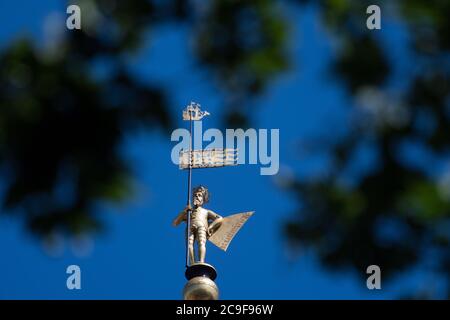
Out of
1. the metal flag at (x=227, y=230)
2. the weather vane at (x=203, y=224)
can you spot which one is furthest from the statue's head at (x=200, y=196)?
the metal flag at (x=227, y=230)

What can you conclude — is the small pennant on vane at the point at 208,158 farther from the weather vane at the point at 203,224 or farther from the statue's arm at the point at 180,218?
the statue's arm at the point at 180,218

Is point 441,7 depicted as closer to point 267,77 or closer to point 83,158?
point 267,77

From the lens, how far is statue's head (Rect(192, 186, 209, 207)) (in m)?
24.3

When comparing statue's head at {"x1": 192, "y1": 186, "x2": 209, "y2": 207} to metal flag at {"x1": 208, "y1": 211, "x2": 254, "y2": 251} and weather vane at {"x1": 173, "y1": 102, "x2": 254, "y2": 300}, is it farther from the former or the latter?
metal flag at {"x1": 208, "y1": 211, "x2": 254, "y2": 251}

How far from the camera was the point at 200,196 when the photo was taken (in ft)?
80.0

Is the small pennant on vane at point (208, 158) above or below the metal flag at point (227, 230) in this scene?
above

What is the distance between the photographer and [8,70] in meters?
3.81

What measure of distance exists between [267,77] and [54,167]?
3.79 feet

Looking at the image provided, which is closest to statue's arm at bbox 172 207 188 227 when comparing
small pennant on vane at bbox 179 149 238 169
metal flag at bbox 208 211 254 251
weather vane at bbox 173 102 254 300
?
weather vane at bbox 173 102 254 300

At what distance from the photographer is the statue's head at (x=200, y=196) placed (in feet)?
79.8

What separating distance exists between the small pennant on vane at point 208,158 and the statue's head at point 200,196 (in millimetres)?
1037

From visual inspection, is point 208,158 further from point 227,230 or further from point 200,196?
point 227,230

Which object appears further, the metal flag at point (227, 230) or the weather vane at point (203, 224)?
the metal flag at point (227, 230)
